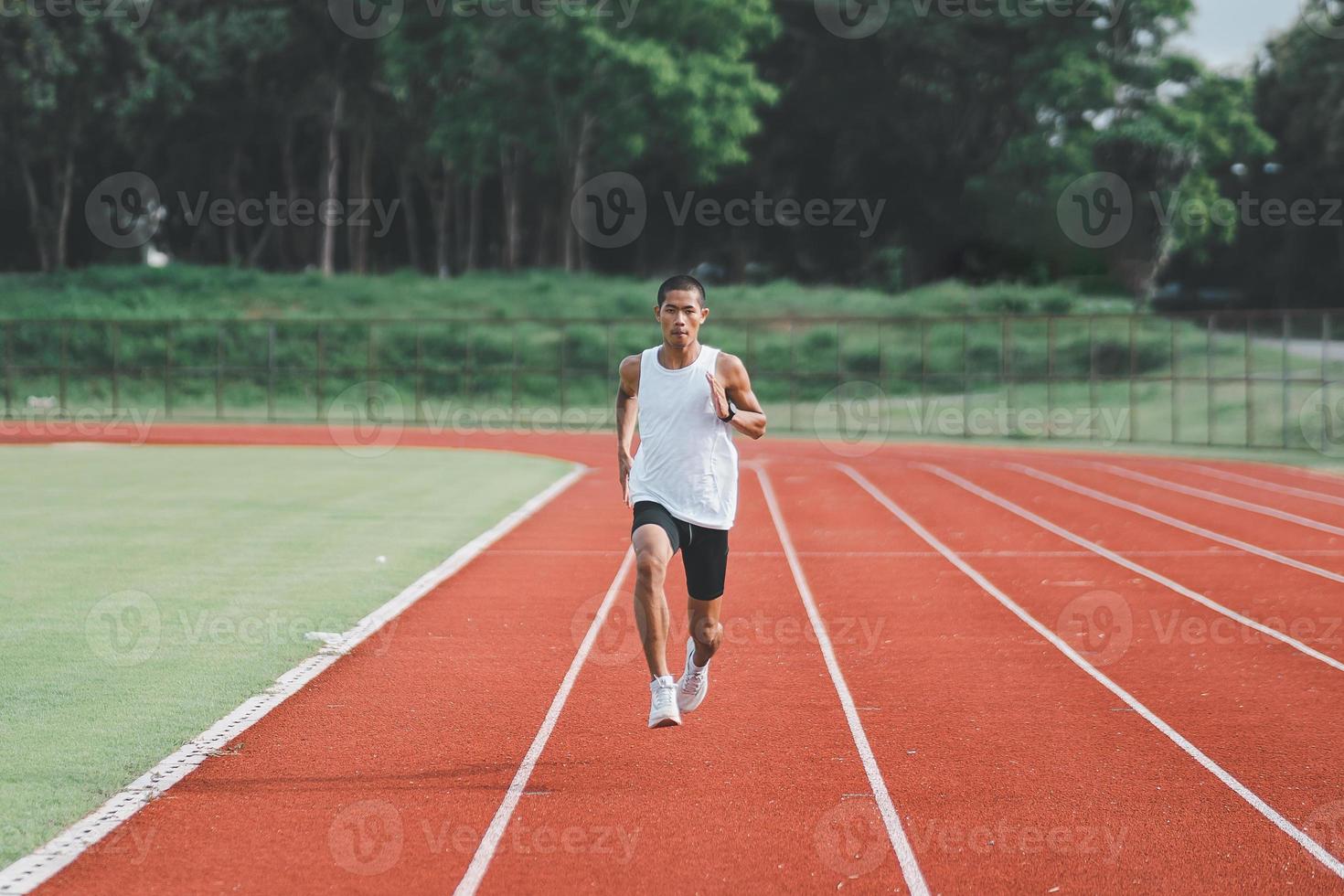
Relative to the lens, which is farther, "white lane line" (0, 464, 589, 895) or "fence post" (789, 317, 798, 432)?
"fence post" (789, 317, 798, 432)

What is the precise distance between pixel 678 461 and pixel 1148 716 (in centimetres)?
300

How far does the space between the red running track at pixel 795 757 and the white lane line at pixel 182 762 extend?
0.28 ft

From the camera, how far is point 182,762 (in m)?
6.40

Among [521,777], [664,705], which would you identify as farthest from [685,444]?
[521,777]

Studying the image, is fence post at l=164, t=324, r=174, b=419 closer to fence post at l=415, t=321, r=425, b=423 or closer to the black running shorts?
fence post at l=415, t=321, r=425, b=423

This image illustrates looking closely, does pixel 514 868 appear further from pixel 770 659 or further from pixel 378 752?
pixel 770 659

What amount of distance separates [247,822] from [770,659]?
4.08m

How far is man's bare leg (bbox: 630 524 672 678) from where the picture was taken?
634cm

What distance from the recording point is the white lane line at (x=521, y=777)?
508cm

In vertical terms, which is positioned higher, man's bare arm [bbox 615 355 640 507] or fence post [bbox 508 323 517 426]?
man's bare arm [bbox 615 355 640 507]

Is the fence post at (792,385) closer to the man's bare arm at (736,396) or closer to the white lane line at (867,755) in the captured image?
the white lane line at (867,755)

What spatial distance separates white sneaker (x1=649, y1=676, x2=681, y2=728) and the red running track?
0.23 metres

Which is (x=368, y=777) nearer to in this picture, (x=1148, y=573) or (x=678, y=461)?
(x=678, y=461)

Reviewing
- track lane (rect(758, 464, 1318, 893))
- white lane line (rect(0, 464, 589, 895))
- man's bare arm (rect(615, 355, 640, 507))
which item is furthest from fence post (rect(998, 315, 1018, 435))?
man's bare arm (rect(615, 355, 640, 507))
